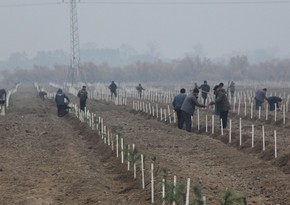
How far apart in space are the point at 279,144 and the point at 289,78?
10587 centimetres

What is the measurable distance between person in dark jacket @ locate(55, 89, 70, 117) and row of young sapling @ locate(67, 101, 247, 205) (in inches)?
296

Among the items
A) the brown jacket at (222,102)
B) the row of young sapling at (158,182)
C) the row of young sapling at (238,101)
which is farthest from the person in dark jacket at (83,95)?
the brown jacket at (222,102)

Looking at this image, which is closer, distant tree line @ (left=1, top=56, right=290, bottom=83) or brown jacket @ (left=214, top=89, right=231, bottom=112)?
brown jacket @ (left=214, top=89, right=231, bottom=112)

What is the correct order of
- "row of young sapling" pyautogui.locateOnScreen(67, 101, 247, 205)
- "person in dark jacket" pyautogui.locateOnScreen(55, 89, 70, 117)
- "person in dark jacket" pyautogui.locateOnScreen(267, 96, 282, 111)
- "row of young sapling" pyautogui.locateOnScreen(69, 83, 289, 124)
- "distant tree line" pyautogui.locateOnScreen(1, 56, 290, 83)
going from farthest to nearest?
"distant tree line" pyautogui.locateOnScreen(1, 56, 290, 83) → "person in dark jacket" pyautogui.locateOnScreen(55, 89, 70, 117) → "person in dark jacket" pyautogui.locateOnScreen(267, 96, 282, 111) → "row of young sapling" pyautogui.locateOnScreen(69, 83, 289, 124) → "row of young sapling" pyautogui.locateOnScreen(67, 101, 247, 205)

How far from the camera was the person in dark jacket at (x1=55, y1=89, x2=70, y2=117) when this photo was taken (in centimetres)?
3453

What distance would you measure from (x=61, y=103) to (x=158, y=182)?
871 inches

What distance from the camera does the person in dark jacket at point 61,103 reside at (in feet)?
113

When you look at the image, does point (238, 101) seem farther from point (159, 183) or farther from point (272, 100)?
point (159, 183)

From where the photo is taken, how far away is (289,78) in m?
123

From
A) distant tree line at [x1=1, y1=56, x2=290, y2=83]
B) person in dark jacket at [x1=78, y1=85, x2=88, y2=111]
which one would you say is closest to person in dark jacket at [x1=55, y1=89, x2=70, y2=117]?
person in dark jacket at [x1=78, y1=85, x2=88, y2=111]

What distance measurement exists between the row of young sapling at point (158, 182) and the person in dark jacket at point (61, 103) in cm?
753

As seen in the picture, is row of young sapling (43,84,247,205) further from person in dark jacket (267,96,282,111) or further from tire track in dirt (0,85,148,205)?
person in dark jacket (267,96,282,111)

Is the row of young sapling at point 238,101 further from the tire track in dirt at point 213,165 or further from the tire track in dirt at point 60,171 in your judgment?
the tire track in dirt at point 60,171

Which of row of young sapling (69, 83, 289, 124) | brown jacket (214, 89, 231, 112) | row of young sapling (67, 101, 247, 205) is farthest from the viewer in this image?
row of young sapling (69, 83, 289, 124)
